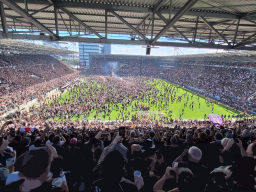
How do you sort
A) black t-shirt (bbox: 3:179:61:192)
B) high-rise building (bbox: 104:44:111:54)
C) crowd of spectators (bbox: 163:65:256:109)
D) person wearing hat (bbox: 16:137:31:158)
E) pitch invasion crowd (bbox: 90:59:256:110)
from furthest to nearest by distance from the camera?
high-rise building (bbox: 104:44:111:54) < pitch invasion crowd (bbox: 90:59:256:110) < crowd of spectators (bbox: 163:65:256:109) < person wearing hat (bbox: 16:137:31:158) < black t-shirt (bbox: 3:179:61:192)

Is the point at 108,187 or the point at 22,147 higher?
the point at 22,147

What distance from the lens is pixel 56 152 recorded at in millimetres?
3117

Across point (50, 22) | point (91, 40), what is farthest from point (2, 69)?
point (91, 40)

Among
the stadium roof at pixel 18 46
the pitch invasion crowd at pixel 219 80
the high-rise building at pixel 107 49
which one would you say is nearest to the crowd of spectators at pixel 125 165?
the stadium roof at pixel 18 46

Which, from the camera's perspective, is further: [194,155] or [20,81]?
[20,81]

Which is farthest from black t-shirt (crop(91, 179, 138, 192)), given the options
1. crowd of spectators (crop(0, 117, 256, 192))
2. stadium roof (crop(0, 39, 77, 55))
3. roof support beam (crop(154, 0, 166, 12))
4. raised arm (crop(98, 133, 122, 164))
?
stadium roof (crop(0, 39, 77, 55))

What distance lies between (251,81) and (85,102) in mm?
30367

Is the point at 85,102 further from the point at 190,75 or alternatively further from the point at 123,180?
the point at 190,75

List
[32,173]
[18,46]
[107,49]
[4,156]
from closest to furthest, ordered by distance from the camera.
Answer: [32,173], [4,156], [18,46], [107,49]

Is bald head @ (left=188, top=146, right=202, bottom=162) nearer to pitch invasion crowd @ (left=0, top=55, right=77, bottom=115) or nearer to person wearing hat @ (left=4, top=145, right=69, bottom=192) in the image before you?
person wearing hat @ (left=4, top=145, right=69, bottom=192)

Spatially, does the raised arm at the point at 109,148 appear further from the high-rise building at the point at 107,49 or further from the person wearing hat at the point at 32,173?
the high-rise building at the point at 107,49

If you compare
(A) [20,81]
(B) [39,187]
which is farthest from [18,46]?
(B) [39,187]

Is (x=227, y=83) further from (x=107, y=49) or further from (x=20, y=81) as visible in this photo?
(x=107, y=49)

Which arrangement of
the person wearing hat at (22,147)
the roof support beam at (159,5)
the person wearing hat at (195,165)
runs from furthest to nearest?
1. the roof support beam at (159,5)
2. the person wearing hat at (195,165)
3. the person wearing hat at (22,147)
